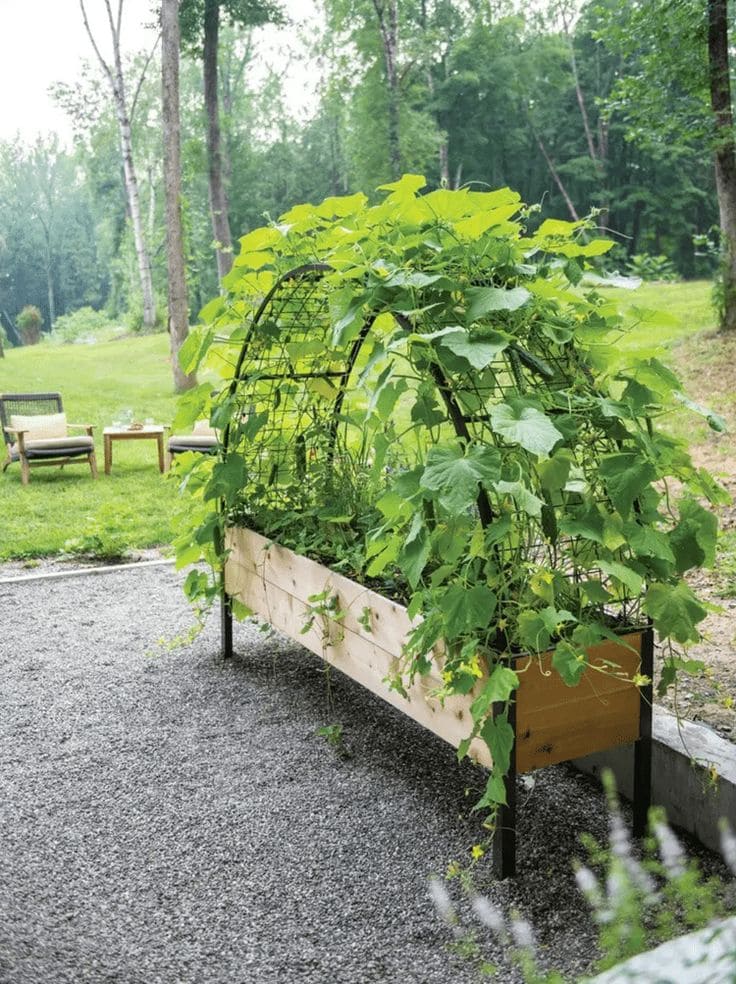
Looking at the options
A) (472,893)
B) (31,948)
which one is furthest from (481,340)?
(31,948)

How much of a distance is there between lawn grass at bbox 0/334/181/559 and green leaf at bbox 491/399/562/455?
2.86m

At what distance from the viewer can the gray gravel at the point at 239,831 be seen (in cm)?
208

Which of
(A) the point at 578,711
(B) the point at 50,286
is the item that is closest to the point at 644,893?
(A) the point at 578,711

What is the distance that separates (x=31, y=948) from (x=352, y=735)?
130cm

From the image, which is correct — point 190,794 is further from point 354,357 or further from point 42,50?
point 42,50

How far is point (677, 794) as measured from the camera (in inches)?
98.7

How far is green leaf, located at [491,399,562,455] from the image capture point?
1929 millimetres

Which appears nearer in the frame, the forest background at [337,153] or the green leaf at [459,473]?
the green leaf at [459,473]

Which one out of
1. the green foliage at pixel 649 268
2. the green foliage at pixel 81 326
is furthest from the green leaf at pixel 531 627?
the green foliage at pixel 81 326

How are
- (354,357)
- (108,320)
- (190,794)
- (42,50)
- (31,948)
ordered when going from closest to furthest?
1. (31,948)
2. (190,794)
3. (354,357)
4. (42,50)
5. (108,320)

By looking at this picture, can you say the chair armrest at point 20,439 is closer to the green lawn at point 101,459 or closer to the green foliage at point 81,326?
the green lawn at point 101,459

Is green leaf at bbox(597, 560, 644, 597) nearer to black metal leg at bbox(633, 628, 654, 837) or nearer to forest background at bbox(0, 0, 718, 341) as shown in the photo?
black metal leg at bbox(633, 628, 654, 837)

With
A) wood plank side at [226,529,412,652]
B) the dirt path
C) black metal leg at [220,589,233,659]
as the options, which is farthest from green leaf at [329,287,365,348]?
black metal leg at [220,589,233,659]

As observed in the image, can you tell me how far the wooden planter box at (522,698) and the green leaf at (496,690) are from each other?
0.14 m
